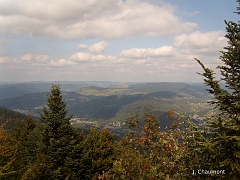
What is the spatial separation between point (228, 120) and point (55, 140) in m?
19.7

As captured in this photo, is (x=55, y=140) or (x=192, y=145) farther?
(x=55, y=140)

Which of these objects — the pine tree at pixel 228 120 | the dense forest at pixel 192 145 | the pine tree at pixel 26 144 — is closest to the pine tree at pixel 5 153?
the dense forest at pixel 192 145

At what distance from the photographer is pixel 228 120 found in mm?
7859

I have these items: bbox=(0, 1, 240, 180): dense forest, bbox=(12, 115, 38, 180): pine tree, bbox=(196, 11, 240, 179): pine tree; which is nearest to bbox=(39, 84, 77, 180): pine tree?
bbox=(12, 115, 38, 180): pine tree

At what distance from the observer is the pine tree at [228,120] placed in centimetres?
750

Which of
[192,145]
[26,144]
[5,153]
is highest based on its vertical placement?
[192,145]

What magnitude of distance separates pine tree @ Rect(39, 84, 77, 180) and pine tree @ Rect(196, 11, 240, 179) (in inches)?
734

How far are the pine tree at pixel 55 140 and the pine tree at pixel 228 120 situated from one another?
18647 mm

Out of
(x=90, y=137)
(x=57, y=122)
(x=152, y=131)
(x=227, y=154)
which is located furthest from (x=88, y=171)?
(x=227, y=154)

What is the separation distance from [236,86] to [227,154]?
2.95 metres

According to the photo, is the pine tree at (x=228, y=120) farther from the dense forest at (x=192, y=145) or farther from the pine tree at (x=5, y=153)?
the pine tree at (x=5, y=153)

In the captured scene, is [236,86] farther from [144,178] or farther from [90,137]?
[90,137]

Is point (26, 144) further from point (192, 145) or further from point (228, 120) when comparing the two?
point (228, 120)

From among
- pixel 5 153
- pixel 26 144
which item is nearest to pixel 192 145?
pixel 5 153
